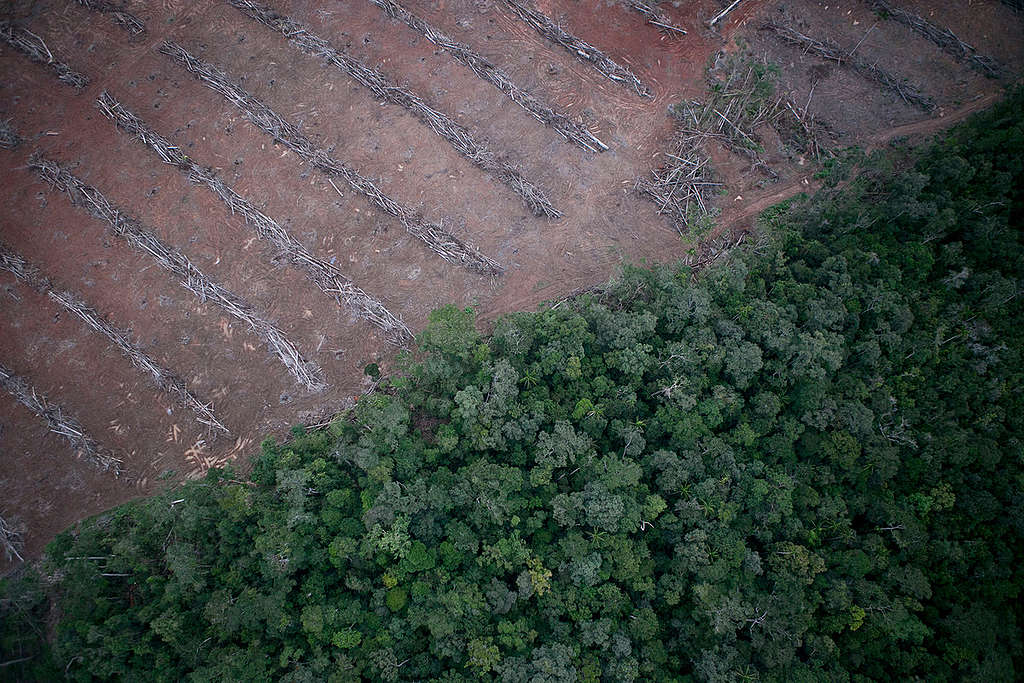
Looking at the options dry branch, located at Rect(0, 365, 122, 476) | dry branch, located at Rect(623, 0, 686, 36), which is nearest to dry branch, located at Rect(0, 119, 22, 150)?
dry branch, located at Rect(0, 365, 122, 476)

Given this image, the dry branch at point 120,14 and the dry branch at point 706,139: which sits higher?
the dry branch at point 706,139

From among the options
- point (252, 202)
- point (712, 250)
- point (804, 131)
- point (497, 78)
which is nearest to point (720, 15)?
point (804, 131)

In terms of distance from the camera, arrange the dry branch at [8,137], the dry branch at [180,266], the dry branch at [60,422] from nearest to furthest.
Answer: the dry branch at [60,422] < the dry branch at [180,266] < the dry branch at [8,137]

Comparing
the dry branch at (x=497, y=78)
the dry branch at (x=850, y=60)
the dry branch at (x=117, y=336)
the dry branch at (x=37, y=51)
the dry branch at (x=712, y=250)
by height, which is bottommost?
the dry branch at (x=117, y=336)

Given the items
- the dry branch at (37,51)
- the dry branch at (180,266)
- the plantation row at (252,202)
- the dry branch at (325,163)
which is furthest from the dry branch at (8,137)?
the dry branch at (325,163)

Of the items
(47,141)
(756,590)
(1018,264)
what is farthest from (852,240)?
(47,141)

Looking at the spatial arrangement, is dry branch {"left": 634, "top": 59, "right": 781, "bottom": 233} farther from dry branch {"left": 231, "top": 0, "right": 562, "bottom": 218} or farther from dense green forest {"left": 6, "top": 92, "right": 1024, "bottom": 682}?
dense green forest {"left": 6, "top": 92, "right": 1024, "bottom": 682}

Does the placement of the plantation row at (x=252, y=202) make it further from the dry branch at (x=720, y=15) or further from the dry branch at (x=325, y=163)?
the dry branch at (x=720, y=15)
